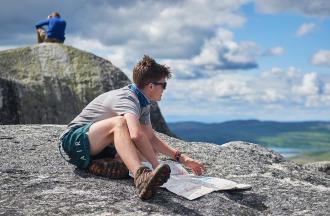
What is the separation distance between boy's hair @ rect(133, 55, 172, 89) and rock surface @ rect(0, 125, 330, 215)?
1.85 metres

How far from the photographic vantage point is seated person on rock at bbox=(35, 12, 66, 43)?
3008 cm

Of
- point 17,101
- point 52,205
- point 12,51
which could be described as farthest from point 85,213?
point 12,51

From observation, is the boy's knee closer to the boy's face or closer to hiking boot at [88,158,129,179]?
the boy's face

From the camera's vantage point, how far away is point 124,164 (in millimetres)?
10508

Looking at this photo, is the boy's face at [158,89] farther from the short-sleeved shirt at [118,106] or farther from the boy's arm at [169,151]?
the boy's arm at [169,151]

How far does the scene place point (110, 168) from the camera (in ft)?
34.5

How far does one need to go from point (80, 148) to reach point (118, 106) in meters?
1.19

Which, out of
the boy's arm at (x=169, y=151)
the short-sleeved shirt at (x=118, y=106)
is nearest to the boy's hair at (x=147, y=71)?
the short-sleeved shirt at (x=118, y=106)

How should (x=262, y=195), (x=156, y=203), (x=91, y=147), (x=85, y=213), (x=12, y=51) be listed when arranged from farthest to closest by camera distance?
(x=12, y=51) < (x=262, y=195) < (x=91, y=147) < (x=156, y=203) < (x=85, y=213)

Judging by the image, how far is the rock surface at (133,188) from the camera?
30.3ft

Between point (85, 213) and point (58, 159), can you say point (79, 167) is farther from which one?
point (85, 213)

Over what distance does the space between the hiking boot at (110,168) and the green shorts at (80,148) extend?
0.55ft

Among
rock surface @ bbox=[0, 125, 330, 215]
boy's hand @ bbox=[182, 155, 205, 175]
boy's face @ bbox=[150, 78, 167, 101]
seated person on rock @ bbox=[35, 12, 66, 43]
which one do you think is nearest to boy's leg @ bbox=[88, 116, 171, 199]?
rock surface @ bbox=[0, 125, 330, 215]

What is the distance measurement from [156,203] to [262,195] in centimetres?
261
